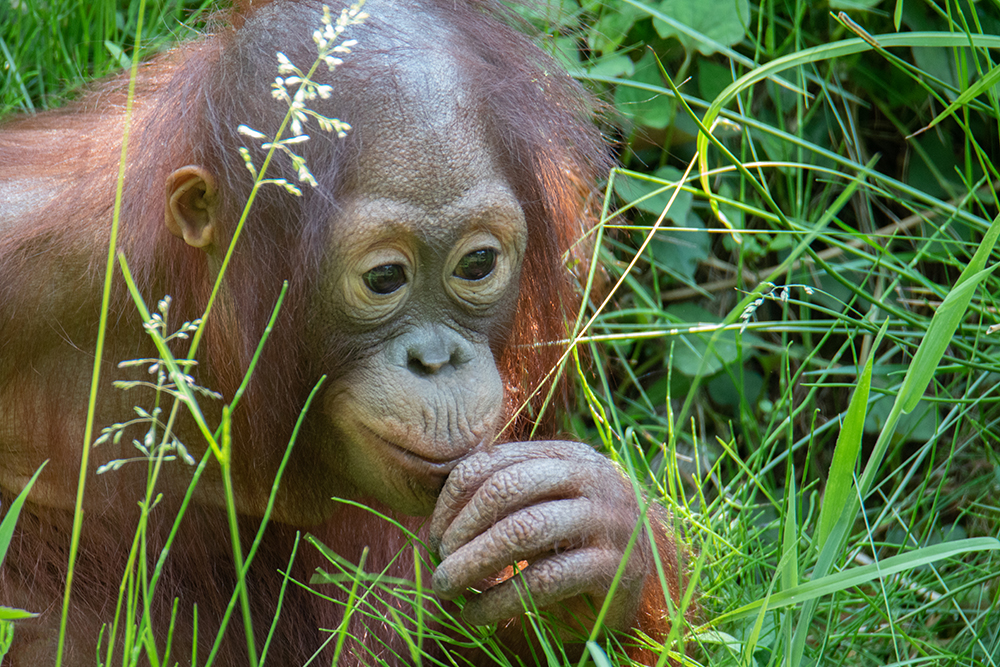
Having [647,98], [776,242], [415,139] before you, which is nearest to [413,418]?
[415,139]

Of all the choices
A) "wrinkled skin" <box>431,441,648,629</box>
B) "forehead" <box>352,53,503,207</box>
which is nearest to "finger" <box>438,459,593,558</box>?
"wrinkled skin" <box>431,441,648,629</box>

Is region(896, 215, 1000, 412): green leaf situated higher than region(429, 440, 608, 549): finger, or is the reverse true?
region(896, 215, 1000, 412): green leaf

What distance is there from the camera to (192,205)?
1.83m

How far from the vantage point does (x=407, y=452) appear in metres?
1.78

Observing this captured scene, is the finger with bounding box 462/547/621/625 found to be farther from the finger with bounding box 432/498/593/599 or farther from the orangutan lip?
the orangutan lip

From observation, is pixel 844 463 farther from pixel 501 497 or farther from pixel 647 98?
pixel 647 98

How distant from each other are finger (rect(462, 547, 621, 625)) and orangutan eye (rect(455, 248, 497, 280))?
1.61ft

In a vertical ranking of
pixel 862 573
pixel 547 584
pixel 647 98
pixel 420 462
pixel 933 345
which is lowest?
pixel 547 584

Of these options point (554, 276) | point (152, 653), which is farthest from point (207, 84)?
point (152, 653)

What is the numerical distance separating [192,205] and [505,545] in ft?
2.49

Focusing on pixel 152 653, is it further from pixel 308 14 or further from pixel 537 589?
pixel 308 14

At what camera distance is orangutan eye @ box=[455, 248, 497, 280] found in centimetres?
186

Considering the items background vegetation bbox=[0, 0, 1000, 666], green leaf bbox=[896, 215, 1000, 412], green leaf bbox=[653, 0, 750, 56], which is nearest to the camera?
green leaf bbox=[896, 215, 1000, 412]

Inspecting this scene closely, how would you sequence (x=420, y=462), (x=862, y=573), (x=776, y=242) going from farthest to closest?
(x=776, y=242) < (x=420, y=462) < (x=862, y=573)
